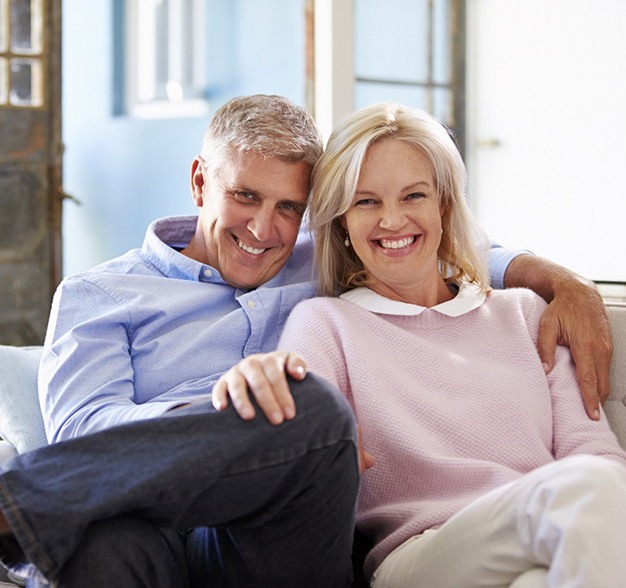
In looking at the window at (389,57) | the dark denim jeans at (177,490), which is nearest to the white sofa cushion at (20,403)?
the dark denim jeans at (177,490)

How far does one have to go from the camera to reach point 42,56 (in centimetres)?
361

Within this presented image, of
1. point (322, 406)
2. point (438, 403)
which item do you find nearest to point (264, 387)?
point (322, 406)

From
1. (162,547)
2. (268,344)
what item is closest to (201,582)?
(162,547)

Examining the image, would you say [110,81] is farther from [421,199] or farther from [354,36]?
[421,199]

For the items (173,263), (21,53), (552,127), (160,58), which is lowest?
(173,263)

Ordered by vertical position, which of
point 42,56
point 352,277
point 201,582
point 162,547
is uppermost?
point 42,56

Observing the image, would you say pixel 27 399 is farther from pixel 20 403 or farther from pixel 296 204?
pixel 296 204

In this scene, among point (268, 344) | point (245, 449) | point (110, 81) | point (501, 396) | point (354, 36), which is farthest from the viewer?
point (110, 81)

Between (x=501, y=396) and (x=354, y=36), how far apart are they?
110 inches

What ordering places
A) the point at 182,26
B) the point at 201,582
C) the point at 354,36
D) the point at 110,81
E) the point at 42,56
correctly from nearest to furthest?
the point at 201,582 < the point at 42,56 < the point at 354,36 < the point at 182,26 < the point at 110,81

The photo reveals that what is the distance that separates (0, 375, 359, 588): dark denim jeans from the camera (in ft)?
3.78

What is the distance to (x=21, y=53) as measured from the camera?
3588 mm

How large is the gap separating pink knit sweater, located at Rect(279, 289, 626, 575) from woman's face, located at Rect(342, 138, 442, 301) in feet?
0.30

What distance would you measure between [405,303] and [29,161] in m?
2.29
